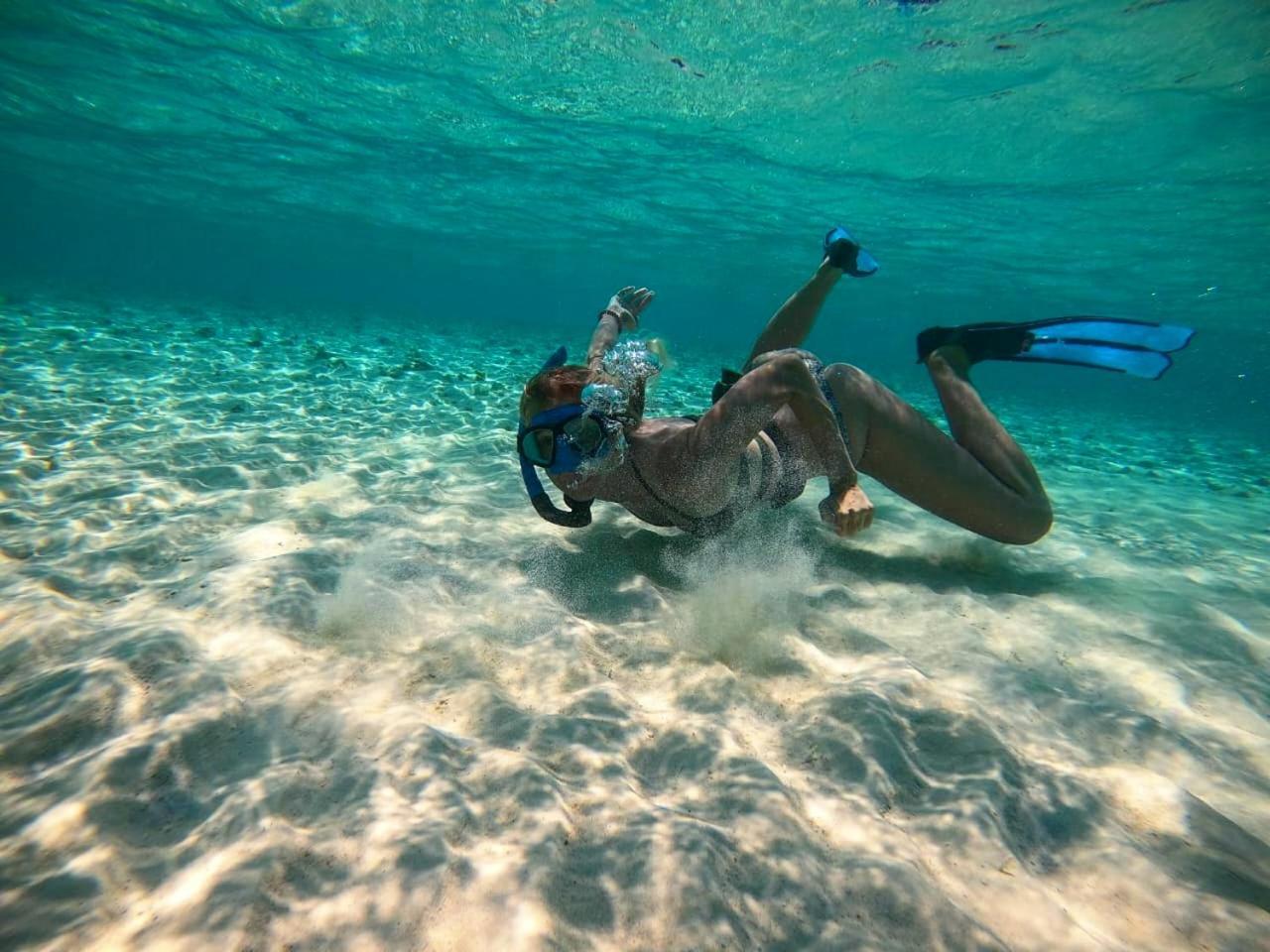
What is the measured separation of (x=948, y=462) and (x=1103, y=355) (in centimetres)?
208

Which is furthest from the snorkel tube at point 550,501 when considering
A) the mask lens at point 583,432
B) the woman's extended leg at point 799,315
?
the woman's extended leg at point 799,315

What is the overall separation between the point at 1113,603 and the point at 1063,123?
1908 centimetres

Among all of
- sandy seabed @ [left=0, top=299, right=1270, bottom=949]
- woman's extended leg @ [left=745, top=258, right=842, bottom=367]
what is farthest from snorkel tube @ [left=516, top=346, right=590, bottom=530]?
woman's extended leg @ [left=745, top=258, right=842, bottom=367]

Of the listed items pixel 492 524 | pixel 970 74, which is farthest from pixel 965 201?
pixel 492 524

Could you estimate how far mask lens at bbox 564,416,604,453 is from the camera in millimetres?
3400

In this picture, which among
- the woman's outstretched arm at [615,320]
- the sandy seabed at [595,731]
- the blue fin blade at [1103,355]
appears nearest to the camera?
the sandy seabed at [595,731]

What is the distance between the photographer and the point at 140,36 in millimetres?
18312

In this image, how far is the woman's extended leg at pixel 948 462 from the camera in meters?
4.27

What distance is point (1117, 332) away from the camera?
199 inches

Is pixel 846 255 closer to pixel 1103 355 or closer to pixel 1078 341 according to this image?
pixel 1078 341

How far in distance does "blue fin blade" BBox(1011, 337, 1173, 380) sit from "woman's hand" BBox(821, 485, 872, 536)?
2.84 metres

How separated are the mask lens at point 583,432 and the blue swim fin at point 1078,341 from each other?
3242 millimetres

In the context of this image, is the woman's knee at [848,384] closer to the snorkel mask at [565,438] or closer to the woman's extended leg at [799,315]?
the snorkel mask at [565,438]

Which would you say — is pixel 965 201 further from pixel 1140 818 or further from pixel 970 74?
pixel 1140 818
